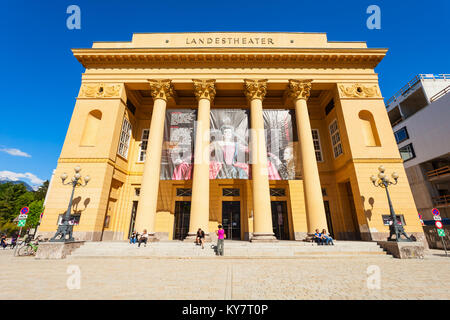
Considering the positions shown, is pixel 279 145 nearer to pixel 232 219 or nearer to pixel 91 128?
pixel 232 219

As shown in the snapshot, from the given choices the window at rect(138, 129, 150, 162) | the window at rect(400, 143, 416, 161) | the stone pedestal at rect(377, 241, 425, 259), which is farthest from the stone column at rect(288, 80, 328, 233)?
the window at rect(400, 143, 416, 161)

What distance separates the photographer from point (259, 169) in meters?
13.4

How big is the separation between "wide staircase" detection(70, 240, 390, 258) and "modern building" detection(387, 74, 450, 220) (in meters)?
17.6

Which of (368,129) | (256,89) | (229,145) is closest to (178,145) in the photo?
(229,145)

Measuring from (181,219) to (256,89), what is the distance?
40.8 ft

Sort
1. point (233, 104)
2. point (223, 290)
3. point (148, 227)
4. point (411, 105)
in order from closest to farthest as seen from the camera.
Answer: point (223, 290) < point (148, 227) < point (233, 104) < point (411, 105)

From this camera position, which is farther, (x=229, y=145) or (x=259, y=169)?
(x=229, y=145)

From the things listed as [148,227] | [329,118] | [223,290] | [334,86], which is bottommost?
[223,290]

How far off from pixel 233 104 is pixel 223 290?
653 inches

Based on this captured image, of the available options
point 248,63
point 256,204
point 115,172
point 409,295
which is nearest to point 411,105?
point 248,63

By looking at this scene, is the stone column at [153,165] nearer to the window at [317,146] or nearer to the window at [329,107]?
the window at [317,146]

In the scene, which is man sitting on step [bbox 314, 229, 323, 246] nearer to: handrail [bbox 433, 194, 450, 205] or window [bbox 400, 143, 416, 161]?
handrail [bbox 433, 194, 450, 205]

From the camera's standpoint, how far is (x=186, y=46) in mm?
16812
